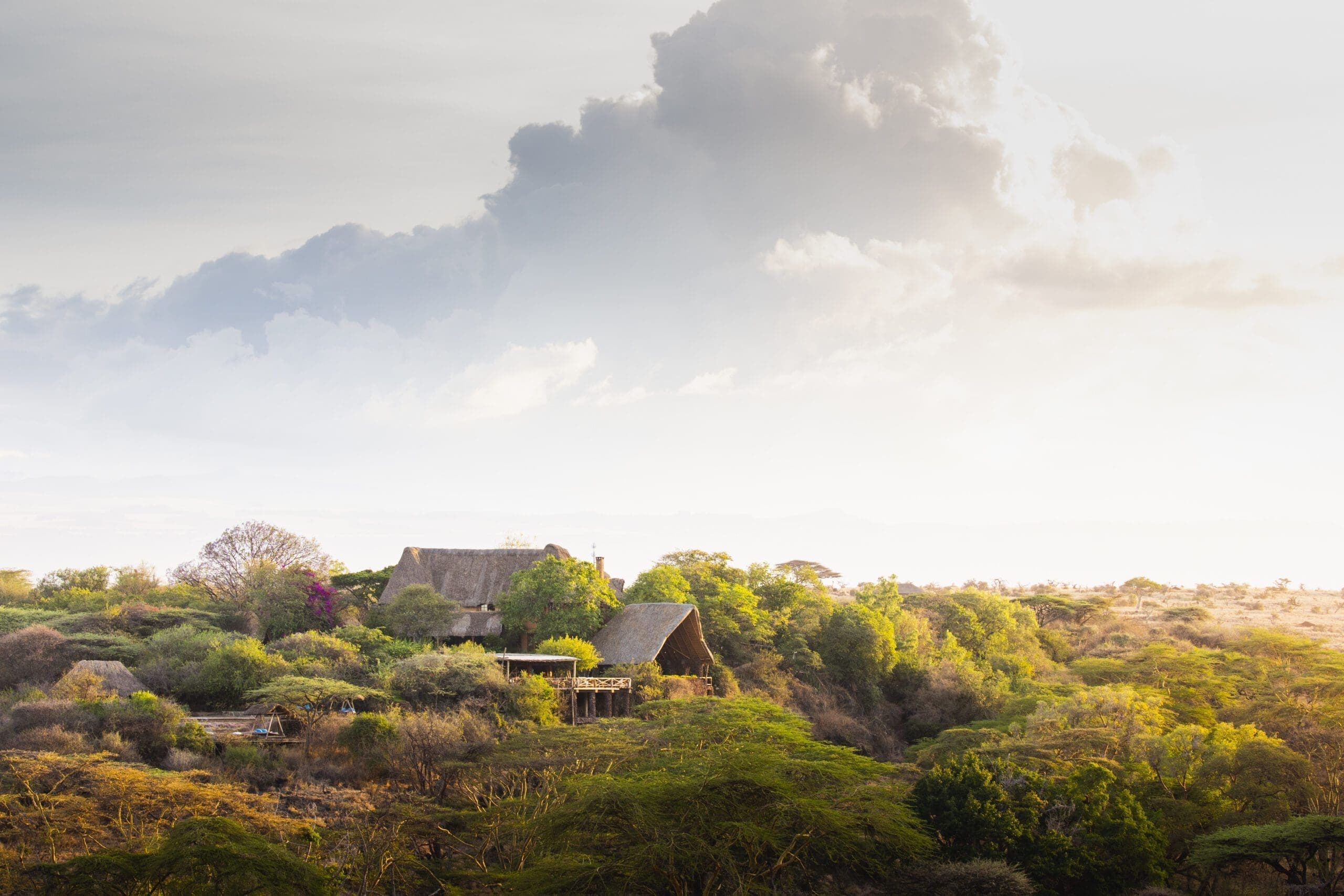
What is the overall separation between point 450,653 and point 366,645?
5370mm

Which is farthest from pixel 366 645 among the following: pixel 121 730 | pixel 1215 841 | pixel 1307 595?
pixel 1307 595

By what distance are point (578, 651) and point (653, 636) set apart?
3.34 metres

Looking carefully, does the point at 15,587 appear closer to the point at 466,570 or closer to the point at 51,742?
the point at 466,570

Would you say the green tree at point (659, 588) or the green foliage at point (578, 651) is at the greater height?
the green tree at point (659, 588)

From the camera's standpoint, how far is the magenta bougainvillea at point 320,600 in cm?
4088

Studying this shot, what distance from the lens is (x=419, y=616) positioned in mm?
39312

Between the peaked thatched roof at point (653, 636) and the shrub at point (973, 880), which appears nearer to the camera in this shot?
the shrub at point (973, 880)

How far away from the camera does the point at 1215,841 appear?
67.3 feet

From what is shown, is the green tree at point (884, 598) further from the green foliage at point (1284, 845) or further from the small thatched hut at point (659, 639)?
the green foliage at point (1284, 845)

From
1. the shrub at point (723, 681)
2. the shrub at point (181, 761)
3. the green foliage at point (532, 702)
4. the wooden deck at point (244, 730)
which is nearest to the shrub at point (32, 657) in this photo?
the wooden deck at point (244, 730)

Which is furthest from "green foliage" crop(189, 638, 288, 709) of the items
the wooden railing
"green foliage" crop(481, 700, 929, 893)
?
"green foliage" crop(481, 700, 929, 893)

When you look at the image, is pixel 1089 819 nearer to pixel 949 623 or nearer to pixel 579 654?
pixel 579 654

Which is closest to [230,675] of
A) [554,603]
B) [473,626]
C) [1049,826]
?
[473,626]

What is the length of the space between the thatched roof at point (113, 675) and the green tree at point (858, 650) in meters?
27.6
